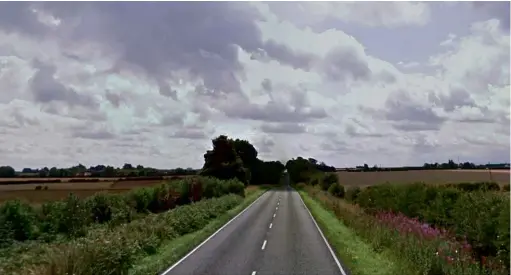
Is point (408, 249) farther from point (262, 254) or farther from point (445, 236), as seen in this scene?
point (262, 254)

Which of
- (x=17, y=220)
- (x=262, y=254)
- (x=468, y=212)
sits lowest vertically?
(x=262, y=254)

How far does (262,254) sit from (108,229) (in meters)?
7.74

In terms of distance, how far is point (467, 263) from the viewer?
14930 millimetres

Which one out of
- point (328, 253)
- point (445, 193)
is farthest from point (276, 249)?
point (445, 193)

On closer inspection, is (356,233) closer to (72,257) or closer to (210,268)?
(210,268)

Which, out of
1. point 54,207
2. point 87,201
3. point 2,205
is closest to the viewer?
point 2,205

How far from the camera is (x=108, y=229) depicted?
2614 centimetres

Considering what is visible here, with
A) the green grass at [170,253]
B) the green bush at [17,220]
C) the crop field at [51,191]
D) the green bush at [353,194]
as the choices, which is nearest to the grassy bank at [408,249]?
the green grass at [170,253]

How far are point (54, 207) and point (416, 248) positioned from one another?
849 inches

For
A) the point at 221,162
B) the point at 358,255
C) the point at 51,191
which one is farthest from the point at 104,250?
the point at 221,162

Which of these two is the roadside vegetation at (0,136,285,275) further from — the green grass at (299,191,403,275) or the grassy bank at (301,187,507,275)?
the grassy bank at (301,187,507,275)

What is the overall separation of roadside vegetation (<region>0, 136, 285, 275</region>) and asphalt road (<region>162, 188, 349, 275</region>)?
3.08 ft

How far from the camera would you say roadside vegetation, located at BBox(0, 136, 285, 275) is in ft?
50.9

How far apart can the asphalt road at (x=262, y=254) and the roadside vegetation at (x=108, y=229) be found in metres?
0.94
